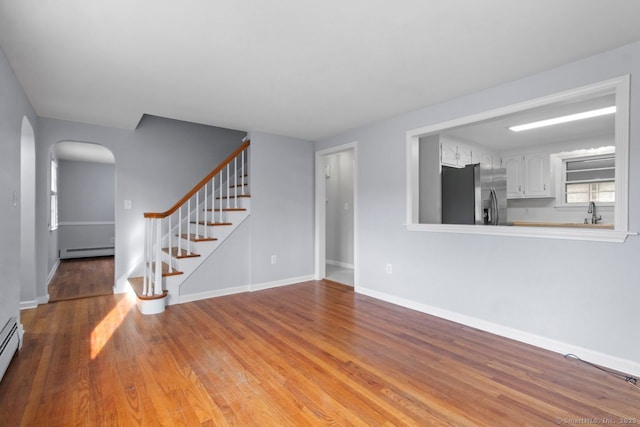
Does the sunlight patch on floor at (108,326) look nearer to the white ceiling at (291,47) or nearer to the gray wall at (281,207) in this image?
the gray wall at (281,207)

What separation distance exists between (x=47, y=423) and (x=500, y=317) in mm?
3357

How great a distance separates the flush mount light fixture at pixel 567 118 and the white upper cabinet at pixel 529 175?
4.70ft

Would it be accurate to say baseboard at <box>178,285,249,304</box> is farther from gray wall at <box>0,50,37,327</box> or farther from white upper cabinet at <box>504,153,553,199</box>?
white upper cabinet at <box>504,153,553,199</box>

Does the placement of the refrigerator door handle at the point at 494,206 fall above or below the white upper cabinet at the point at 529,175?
below

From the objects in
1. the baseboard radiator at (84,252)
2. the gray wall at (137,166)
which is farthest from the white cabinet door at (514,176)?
the baseboard radiator at (84,252)

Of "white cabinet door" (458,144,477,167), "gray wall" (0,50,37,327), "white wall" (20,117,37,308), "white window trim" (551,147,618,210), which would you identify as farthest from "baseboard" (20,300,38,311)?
"white window trim" (551,147,618,210)

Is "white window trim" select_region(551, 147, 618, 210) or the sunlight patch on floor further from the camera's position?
"white window trim" select_region(551, 147, 618, 210)

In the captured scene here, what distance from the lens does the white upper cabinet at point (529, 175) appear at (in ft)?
17.6

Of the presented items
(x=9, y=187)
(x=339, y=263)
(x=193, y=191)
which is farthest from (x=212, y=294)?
(x=339, y=263)

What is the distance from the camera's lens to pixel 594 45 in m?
2.16

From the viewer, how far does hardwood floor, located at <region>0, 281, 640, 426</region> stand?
68.2 inches

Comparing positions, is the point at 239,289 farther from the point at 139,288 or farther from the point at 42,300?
the point at 42,300

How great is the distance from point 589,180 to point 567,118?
1.93 meters

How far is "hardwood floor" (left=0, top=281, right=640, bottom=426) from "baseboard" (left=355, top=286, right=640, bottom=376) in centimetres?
9
